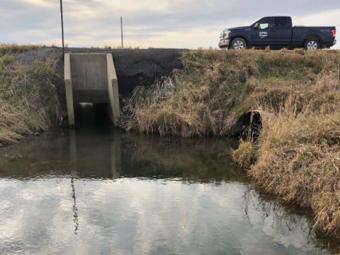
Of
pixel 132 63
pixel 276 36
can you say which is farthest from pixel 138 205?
pixel 276 36

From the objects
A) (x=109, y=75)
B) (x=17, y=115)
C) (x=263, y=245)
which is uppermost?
(x=109, y=75)

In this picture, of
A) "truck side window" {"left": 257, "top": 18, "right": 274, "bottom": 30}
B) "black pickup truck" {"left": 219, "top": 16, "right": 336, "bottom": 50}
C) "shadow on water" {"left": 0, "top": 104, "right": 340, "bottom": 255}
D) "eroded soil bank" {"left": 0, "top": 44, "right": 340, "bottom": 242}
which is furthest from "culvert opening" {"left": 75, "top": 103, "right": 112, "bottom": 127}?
"truck side window" {"left": 257, "top": 18, "right": 274, "bottom": 30}

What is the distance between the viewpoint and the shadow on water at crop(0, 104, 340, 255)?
25.7 feet

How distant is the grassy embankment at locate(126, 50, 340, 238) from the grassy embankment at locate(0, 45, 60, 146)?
2.93 metres

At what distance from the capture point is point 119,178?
11797 millimetres

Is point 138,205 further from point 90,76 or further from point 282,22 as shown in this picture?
point 282,22

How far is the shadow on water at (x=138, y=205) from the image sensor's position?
7.83 meters

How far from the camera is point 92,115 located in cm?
2130

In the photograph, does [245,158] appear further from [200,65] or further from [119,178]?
[200,65]

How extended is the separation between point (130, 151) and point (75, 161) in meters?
1.97

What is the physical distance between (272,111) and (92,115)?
9.38 metres

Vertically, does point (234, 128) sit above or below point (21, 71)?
below

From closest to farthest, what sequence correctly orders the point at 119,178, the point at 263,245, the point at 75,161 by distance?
the point at 263,245 < the point at 119,178 < the point at 75,161

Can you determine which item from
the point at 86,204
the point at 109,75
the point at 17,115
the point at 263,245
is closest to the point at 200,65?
the point at 109,75
